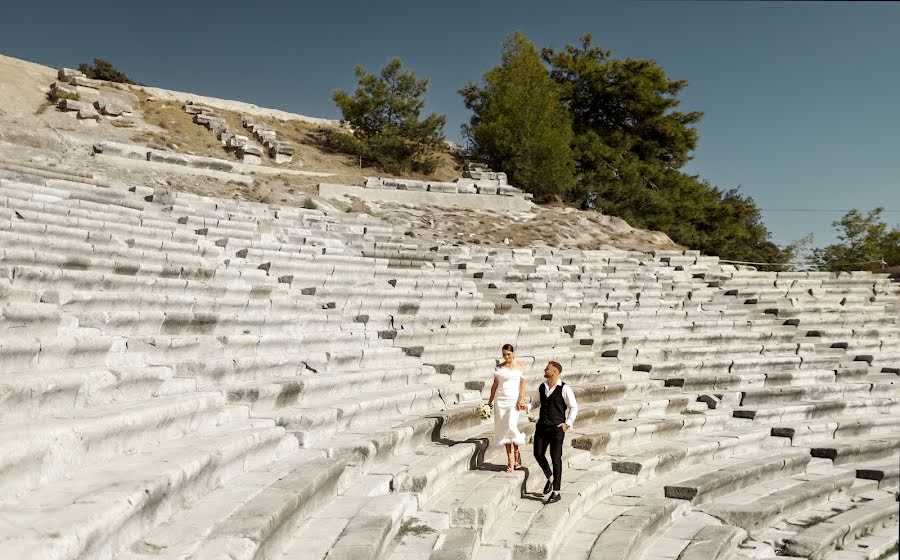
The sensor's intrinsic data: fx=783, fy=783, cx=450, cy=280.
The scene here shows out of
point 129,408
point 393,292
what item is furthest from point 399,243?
point 129,408

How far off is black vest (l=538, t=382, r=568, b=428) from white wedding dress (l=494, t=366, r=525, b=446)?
366 millimetres

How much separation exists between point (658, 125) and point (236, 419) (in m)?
33.4

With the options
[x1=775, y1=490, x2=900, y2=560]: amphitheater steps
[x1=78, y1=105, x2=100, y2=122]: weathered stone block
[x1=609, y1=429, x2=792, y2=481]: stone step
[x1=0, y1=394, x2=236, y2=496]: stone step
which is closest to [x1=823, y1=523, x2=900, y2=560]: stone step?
[x1=775, y1=490, x2=900, y2=560]: amphitheater steps

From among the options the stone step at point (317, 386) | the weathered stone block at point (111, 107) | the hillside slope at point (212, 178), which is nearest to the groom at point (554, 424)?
the stone step at point (317, 386)

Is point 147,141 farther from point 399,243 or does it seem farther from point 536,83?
point 536,83

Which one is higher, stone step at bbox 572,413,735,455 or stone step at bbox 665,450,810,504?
stone step at bbox 572,413,735,455

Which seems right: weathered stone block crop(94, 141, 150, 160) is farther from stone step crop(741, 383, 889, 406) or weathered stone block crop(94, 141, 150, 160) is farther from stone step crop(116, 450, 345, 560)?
stone step crop(116, 450, 345, 560)

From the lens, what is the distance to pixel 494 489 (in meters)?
6.50

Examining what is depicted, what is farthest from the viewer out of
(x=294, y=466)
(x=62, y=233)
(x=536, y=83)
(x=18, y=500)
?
(x=536, y=83)

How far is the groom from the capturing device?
6.73 meters

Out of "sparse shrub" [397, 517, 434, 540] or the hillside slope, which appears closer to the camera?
"sparse shrub" [397, 517, 434, 540]

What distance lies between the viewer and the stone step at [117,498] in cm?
328

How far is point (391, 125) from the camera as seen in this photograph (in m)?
32.2

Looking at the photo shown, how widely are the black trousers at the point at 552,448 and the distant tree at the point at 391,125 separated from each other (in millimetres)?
23600
